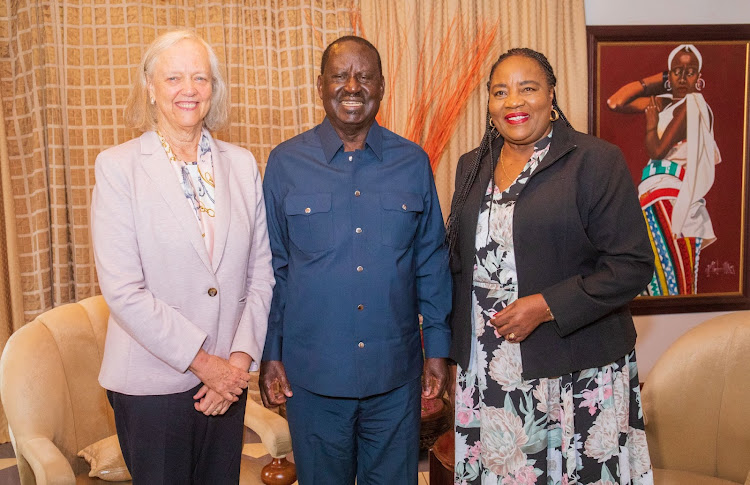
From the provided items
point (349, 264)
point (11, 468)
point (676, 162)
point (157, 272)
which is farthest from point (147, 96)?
point (676, 162)

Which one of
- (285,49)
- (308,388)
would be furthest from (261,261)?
(285,49)

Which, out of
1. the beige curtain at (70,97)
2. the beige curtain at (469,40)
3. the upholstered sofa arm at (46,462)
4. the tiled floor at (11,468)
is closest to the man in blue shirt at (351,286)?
the upholstered sofa arm at (46,462)

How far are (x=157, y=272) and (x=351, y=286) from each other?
1.77ft

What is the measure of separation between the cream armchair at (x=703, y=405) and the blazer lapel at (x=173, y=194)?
160 cm

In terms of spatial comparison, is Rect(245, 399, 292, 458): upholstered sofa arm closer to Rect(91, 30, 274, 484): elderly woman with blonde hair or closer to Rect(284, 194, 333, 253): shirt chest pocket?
Rect(91, 30, 274, 484): elderly woman with blonde hair

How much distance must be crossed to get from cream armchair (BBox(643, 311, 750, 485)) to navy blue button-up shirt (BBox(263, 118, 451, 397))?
0.84 metres

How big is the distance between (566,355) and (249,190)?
1016 mm

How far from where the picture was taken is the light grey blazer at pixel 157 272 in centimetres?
177

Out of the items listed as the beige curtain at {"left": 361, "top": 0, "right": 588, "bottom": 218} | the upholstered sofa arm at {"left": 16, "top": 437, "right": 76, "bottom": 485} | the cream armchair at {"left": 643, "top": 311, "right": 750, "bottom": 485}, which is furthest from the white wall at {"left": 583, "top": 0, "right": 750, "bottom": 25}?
the upholstered sofa arm at {"left": 16, "top": 437, "right": 76, "bottom": 485}

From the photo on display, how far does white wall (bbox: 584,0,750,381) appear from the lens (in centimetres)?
419

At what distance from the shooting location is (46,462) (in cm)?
193

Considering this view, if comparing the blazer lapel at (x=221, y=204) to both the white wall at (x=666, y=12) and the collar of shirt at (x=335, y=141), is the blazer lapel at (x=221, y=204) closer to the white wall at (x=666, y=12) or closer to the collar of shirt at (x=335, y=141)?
the collar of shirt at (x=335, y=141)

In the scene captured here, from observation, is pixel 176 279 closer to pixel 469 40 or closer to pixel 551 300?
pixel 551 300

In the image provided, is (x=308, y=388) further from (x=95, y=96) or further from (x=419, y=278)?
(x=95, y=96)
